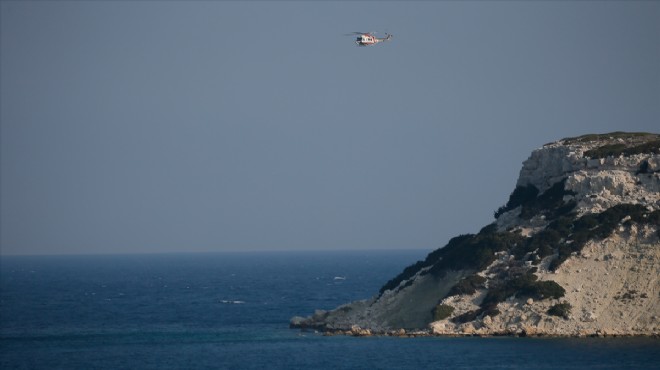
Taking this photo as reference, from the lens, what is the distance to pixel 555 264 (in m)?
85.6

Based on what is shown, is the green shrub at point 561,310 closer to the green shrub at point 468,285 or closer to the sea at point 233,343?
the sea at point 233,343

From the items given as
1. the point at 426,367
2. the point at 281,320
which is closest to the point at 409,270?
the point at 281,320

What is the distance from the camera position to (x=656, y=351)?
238 feet

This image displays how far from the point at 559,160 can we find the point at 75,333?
45.1 metres

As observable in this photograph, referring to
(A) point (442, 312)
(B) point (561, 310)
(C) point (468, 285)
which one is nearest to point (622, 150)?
(B) point (561, 310)

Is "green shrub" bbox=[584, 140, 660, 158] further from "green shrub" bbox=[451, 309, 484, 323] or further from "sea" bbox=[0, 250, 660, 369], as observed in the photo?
"sea" bbox=[0, 250, 660, 369]

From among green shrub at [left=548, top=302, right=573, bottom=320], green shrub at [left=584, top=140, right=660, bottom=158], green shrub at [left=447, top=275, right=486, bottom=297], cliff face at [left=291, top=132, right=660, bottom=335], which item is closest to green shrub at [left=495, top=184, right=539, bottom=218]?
cliff face at [left=291, top=132, right=660, bottom=335]

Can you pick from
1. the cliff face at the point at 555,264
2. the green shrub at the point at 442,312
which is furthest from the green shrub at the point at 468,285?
the green shrub at the point at 442,312

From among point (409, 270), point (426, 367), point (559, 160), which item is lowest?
point (426, 367)

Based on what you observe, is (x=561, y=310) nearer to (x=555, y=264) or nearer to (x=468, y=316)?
(x=555, y=264)

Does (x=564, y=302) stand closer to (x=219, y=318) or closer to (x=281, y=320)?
(x=281, y=320)

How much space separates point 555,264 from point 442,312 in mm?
9578

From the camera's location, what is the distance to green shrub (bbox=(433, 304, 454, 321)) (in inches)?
3381

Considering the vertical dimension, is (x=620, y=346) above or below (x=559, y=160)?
below
